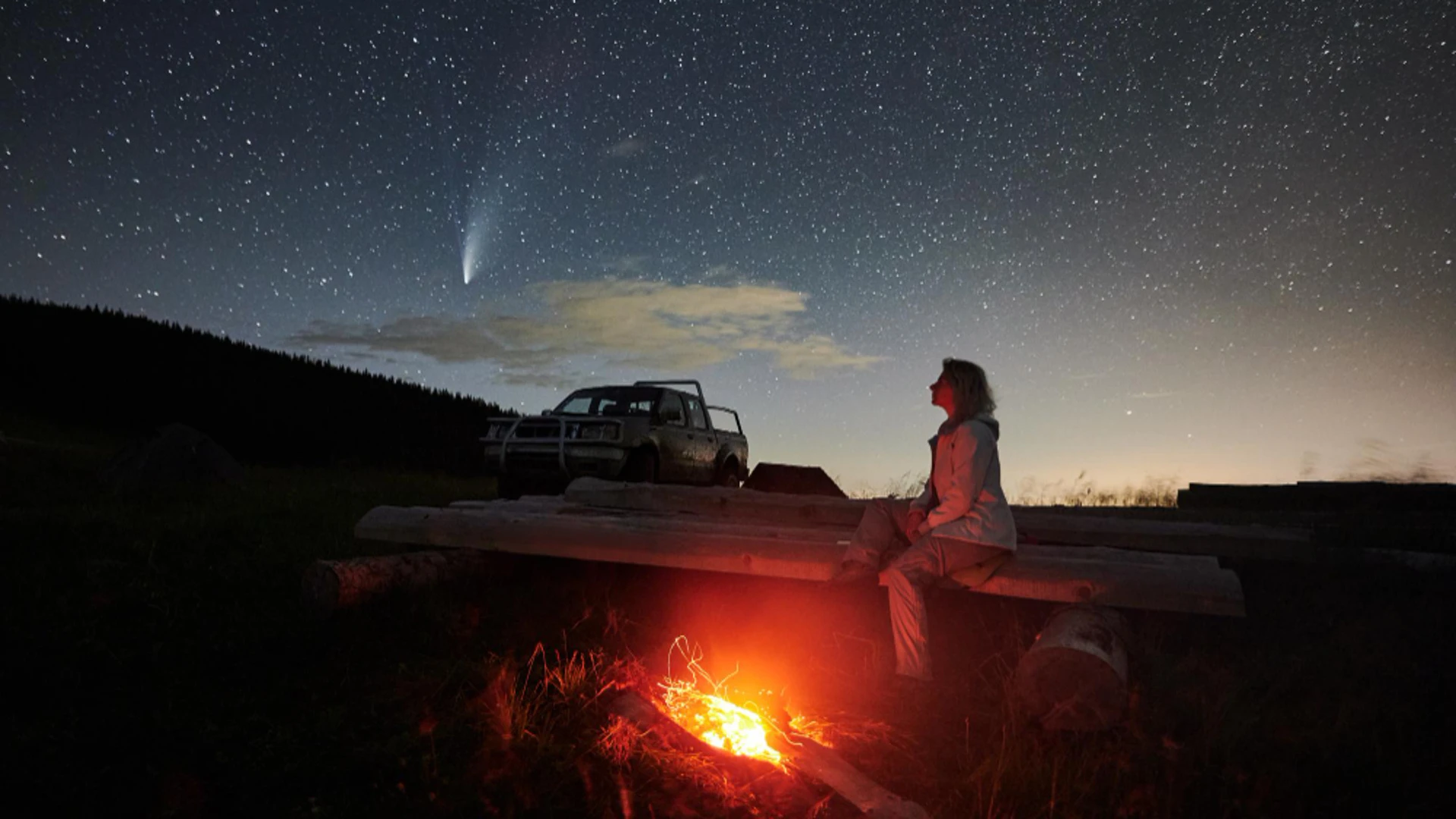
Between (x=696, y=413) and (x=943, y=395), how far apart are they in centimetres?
905

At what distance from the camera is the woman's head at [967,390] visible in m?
4.55

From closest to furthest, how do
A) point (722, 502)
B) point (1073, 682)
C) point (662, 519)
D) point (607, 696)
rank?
point (1073, 682), point (607, 696), point (662, 519), point (722, 502)

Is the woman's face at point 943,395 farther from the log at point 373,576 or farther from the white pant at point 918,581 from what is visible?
the log at point 373,576

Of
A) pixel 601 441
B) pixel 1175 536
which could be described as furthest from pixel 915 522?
pixel 601 441

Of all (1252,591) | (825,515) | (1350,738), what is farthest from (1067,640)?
(1252,591)

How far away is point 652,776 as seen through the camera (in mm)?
3525

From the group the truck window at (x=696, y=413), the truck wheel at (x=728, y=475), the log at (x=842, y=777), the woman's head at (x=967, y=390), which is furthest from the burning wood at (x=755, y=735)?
the truck wheel at (x=728, y=475)

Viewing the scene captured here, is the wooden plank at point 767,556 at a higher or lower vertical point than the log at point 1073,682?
higher

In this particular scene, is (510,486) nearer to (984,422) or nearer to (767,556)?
(767,556)

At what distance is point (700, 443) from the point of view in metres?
13.4

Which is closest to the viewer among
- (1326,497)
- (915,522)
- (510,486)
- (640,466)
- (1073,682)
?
(1073,682)

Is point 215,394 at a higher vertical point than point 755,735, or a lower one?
higher

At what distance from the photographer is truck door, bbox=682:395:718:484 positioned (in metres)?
13.1

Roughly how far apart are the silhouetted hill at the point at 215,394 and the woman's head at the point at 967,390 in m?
20.9
